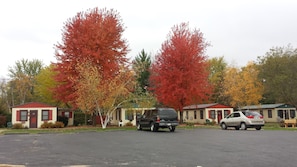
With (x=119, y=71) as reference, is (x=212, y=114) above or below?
below

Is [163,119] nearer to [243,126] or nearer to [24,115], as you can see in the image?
[243,126]

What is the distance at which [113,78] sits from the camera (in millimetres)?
31875

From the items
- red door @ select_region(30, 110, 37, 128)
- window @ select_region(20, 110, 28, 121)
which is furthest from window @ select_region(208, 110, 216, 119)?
window @ select_region(20, 110, 28, 121)

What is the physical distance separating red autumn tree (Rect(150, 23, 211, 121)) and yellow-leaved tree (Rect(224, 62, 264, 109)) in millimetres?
11285

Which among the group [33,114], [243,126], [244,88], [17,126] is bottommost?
[17,126]

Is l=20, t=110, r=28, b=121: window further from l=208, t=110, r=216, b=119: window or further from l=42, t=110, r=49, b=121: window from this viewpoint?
l=208, t=110, r=216, b=119: window

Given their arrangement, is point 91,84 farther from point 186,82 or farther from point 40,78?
point 40,78

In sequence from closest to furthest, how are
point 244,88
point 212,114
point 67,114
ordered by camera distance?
point 67,114 → point 212,114 → point 244,88

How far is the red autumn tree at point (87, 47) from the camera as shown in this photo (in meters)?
31.2

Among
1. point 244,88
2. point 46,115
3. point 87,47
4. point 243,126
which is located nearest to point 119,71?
point 87,47

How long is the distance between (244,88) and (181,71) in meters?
15.4

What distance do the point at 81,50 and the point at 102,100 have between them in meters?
6.05

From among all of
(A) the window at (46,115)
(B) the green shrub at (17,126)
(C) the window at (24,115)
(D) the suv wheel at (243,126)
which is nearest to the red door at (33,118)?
(C) the window at (24,115)

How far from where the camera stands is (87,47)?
103 feet
